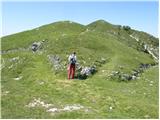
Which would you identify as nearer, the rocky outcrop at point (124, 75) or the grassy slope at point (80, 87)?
the grassy slope at point (80, 87)

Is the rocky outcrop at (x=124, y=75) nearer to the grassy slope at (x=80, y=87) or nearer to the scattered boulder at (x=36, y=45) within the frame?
the grassy slope at (x=80, y=87)

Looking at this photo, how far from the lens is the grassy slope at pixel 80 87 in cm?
2934

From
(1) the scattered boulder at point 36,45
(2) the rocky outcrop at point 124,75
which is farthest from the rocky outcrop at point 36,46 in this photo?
(2) the rocky outcrop at point 124,75

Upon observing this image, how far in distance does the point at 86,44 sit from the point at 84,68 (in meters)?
17.7

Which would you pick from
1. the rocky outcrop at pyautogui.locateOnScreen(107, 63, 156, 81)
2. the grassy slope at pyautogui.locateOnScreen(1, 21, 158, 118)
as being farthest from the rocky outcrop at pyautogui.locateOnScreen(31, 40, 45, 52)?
the rocky outcrop at pyautogui.locateOnScreen(107, 63, 156, 81)

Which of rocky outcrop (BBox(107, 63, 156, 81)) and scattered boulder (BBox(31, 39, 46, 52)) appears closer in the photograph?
rocky outcrop (BBox(107, 63, 156, 81))

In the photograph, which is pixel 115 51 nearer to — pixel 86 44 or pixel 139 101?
pixel 86 44

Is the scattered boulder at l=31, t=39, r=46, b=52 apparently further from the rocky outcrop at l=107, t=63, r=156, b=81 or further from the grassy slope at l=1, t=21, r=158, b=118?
the rocky outcrop at l=107, t=63, r=156, b=81

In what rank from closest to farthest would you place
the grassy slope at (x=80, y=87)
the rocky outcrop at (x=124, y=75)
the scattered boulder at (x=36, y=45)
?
1. the grassy slope at (x=80, y=87)
2. the rocky outcrop at (x=124, y=75)
3. the scattered boulder at (x=36, y=45)

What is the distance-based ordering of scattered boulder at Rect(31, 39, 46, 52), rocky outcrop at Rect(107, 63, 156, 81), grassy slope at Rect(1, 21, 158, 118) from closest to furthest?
grassy slope at Rect(1, 21, 158, 118) → rocky outcrop at Rect(107, 63, 156, 81) → scattered boulder at Rect(31, 39, 46, 52)

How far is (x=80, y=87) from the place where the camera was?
120ft

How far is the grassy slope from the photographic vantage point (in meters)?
29.3

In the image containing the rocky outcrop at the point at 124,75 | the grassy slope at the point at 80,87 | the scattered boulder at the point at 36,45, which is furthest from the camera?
the scattered boulder at the point at 36,45

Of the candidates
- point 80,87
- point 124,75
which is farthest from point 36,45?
point 80,87
